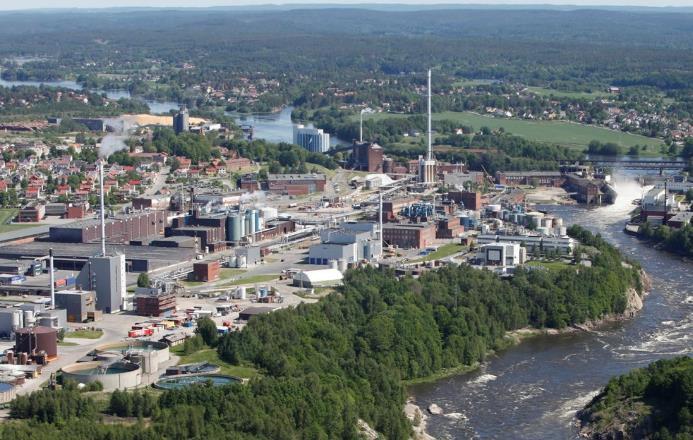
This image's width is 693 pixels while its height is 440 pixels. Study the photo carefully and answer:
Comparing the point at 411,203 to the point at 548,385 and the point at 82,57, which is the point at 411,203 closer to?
the point at 548,385

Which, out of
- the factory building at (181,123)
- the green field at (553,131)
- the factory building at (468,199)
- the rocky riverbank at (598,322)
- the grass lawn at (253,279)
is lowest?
the green field at (553,131)

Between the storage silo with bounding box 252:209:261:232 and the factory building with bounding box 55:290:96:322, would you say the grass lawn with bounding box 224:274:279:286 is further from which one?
the storage silo with bounding box 252:209:261:232

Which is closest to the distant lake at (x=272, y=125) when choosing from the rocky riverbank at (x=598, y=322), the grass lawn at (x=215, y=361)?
the rocky riverbank at (x=598, y=322)

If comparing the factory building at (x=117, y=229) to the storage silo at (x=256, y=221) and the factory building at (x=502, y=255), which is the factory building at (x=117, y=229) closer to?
the storage silo at (x=256, y=221)

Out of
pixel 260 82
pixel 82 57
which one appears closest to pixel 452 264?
pixel 260 82

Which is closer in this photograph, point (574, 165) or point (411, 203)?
point (411, 203)
